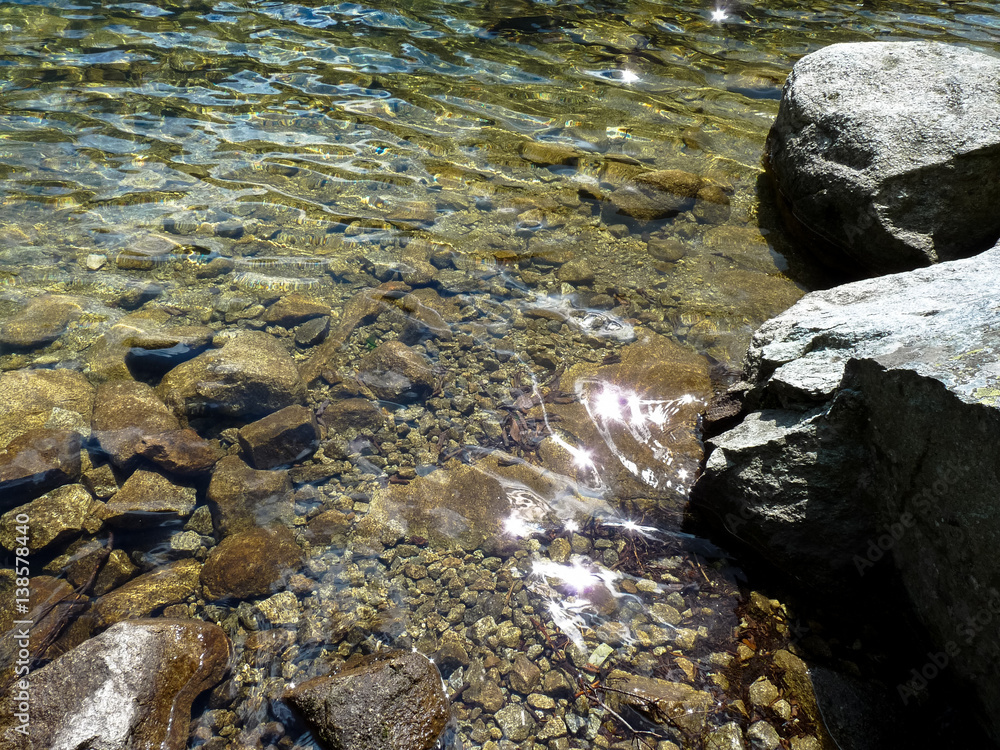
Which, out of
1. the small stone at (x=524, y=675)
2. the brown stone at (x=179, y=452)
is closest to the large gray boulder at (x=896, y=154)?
the small stone at (x=524, y=675)

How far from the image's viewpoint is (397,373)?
457 centimetres

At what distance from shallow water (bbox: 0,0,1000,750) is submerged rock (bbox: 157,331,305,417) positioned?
0.12m

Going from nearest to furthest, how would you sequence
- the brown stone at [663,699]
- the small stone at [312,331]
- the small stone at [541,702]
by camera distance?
the brown stone at [663,699]
the small stone at [541,702]
the small stone at [312,331]

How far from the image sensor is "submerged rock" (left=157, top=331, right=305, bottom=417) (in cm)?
429

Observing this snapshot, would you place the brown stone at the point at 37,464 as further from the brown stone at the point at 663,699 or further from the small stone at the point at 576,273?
the small stone at the point at 576,273

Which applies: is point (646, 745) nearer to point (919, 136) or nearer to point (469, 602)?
point (469, 602)

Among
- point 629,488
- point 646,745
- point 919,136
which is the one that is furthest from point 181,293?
point 919,136

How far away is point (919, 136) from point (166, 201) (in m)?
6.82

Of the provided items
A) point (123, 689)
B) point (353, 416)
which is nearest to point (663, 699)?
point (123, 689)

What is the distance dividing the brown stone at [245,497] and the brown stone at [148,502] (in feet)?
0.61

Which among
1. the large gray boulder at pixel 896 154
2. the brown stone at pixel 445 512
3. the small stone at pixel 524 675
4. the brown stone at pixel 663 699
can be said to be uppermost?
the large gray boulder at pixel 896 154

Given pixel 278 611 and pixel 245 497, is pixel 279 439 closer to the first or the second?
pixel 245 497

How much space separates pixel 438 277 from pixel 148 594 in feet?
10.9

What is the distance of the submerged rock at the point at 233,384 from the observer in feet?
14.1
